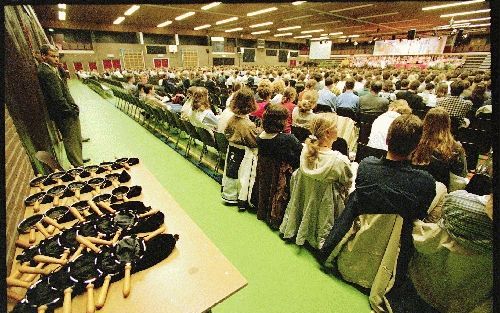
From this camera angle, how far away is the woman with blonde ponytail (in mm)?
1980

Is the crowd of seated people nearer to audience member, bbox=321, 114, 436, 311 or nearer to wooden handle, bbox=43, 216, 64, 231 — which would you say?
audience member, bbox=321, 114, 436, 311

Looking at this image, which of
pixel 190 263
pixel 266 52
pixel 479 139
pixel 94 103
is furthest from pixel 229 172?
pixel 266 52

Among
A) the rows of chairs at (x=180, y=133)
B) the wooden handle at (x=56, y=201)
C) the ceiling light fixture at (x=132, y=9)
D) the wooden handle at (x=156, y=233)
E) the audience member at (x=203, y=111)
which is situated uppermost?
the ceiling light fixture at (x=132, y=9)

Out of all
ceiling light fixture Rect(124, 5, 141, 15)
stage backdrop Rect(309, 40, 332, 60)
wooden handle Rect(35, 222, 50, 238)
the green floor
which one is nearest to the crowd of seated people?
the green floor

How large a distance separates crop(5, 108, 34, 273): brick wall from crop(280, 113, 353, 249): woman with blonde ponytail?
1.81 metres

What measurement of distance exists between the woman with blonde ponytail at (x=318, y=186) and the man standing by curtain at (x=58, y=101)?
10.2ft

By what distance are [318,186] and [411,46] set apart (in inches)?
869

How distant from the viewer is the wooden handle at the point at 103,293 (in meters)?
1.04

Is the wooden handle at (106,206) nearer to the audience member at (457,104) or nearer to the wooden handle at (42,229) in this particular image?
the wooden handle at (42,229)

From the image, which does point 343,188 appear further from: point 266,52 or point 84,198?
point 266,52

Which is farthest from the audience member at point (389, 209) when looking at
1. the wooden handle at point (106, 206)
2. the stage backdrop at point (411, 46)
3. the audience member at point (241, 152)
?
the stage backdrop at point (411, 46)

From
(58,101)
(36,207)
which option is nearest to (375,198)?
(36,207)

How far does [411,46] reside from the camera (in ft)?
63.2

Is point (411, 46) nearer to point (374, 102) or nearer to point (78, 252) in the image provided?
point (374, 102)
